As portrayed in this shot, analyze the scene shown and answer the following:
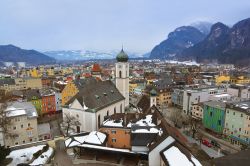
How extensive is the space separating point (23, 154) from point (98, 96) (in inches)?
753

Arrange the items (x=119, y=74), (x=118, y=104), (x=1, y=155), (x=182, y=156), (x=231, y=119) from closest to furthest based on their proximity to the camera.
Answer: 1. (x=182, y=156)
2. (x=1, y=155)
3. (x=231, y=119)
4. (x=118, y=104)
5. (x=119, y=74)

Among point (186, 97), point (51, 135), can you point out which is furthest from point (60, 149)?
point (186, 97)

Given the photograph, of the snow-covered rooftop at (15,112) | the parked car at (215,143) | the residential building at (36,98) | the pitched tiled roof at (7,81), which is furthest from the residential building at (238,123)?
the pitched tiled roof at (7,81)

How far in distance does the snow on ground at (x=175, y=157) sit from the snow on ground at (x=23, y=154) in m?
21.7

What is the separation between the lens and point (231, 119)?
50.8 m

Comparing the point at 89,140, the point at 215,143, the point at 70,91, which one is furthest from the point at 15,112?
A: the point at 215,143

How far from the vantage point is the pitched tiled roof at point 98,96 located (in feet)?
152

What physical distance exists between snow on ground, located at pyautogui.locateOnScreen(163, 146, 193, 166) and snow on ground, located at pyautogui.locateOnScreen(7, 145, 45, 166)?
21.7 metres

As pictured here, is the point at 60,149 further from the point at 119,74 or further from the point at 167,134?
the point at 119,74

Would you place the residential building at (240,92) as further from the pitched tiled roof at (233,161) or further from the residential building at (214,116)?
the pitched tiled roof at (233,161)

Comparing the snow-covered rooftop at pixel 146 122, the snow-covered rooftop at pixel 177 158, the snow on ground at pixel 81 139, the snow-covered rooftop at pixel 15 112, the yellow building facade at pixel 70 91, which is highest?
the yellow building facade at pixel 70 91

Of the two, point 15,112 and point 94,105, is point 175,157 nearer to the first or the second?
point 94,105

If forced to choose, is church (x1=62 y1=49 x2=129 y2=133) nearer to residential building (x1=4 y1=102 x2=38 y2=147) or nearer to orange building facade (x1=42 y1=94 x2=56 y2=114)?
residential building (x1=4 y1=102 x2=38 y2=147)

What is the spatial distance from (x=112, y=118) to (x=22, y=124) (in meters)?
18.3
